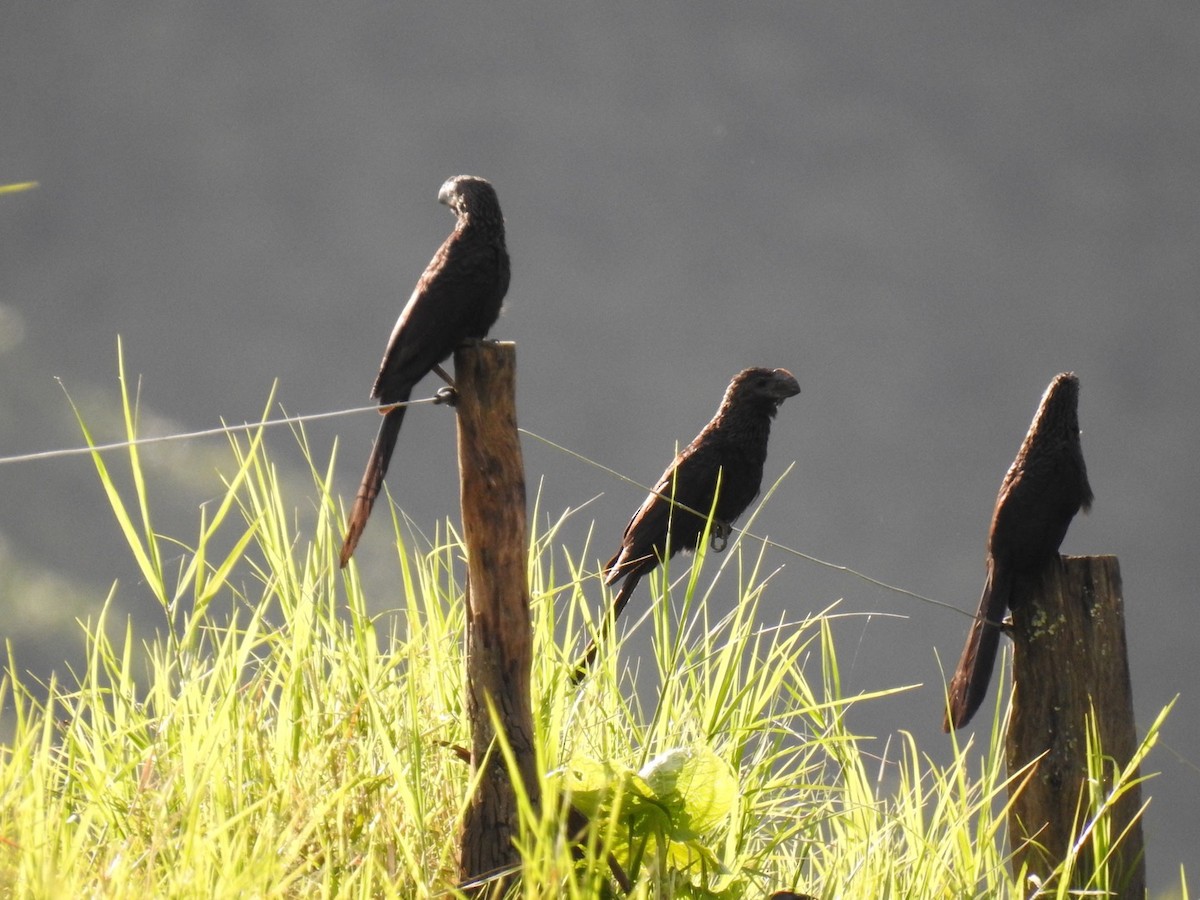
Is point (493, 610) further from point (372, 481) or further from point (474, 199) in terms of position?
point (474, 199)

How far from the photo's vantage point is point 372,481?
6.18 ft

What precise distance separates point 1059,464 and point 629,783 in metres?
1.22

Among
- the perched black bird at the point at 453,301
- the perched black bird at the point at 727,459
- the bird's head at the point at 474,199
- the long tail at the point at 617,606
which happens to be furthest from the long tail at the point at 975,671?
the bird's head at the point at 474,199

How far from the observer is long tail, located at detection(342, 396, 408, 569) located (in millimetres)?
1788

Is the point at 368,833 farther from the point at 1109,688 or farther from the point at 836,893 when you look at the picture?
the point at 1109,688

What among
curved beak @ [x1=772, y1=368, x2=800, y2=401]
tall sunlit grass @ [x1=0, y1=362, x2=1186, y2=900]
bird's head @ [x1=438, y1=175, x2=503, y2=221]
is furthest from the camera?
curved beak @ [x1=772, y1=368, x2=800, y2=401]

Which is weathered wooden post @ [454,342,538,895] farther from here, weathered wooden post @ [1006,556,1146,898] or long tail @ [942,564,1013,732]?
weathered wooden post @ [1006,556,1146,898]

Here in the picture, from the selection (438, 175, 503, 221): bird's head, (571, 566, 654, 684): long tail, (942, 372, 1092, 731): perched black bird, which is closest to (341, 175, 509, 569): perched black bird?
(438, 175, 503, 221): bird's head

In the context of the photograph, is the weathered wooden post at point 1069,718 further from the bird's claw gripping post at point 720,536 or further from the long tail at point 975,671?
the bird's claw gripping post at point 720,536

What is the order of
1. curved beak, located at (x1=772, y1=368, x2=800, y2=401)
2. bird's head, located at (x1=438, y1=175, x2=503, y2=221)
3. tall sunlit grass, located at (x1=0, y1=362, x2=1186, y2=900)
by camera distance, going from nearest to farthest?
tall sunlit grass, located at (x1=0, y1=362, x2=1186, y2=900), bird's head, located at (x1=438, y1=175, x2=503, y2=221), curved beak, located at (x1=772, y1=368, x2=800, y2=401)

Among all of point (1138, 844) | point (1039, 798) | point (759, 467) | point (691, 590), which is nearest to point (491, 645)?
point (691, 590)

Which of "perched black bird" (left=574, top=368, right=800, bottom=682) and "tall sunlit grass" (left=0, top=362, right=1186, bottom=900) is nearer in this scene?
"tall sunlit grass" (left=0, top=362, right=1186, bottom=900)

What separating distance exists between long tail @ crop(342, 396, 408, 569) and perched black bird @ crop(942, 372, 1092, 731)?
1044 millimetres

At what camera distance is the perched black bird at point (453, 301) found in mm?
2123
